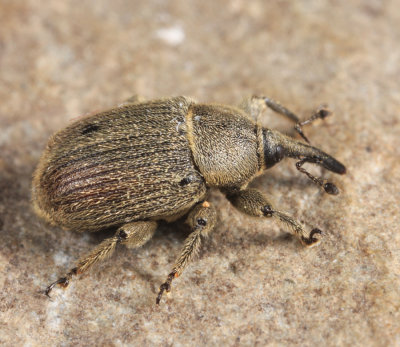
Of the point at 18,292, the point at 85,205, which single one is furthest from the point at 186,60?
the point at 18,292

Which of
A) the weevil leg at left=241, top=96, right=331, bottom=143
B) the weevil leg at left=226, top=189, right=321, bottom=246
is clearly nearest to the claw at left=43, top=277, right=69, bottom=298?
the weevil leg at left=226, top=189, right=321, bottom=246

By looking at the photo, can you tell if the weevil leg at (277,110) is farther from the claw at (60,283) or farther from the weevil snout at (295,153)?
the claw at (60,283)

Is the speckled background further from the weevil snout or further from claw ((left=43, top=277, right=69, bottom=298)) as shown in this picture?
the weevil snout

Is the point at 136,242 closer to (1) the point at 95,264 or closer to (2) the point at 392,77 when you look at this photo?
(1) the point at 95,264

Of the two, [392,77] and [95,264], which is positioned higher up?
[392,77]

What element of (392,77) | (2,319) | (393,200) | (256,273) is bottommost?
(2,319)

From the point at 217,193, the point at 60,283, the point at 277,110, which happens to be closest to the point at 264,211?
the point at 217,193

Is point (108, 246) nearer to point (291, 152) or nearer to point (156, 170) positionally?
point (156, 170)
